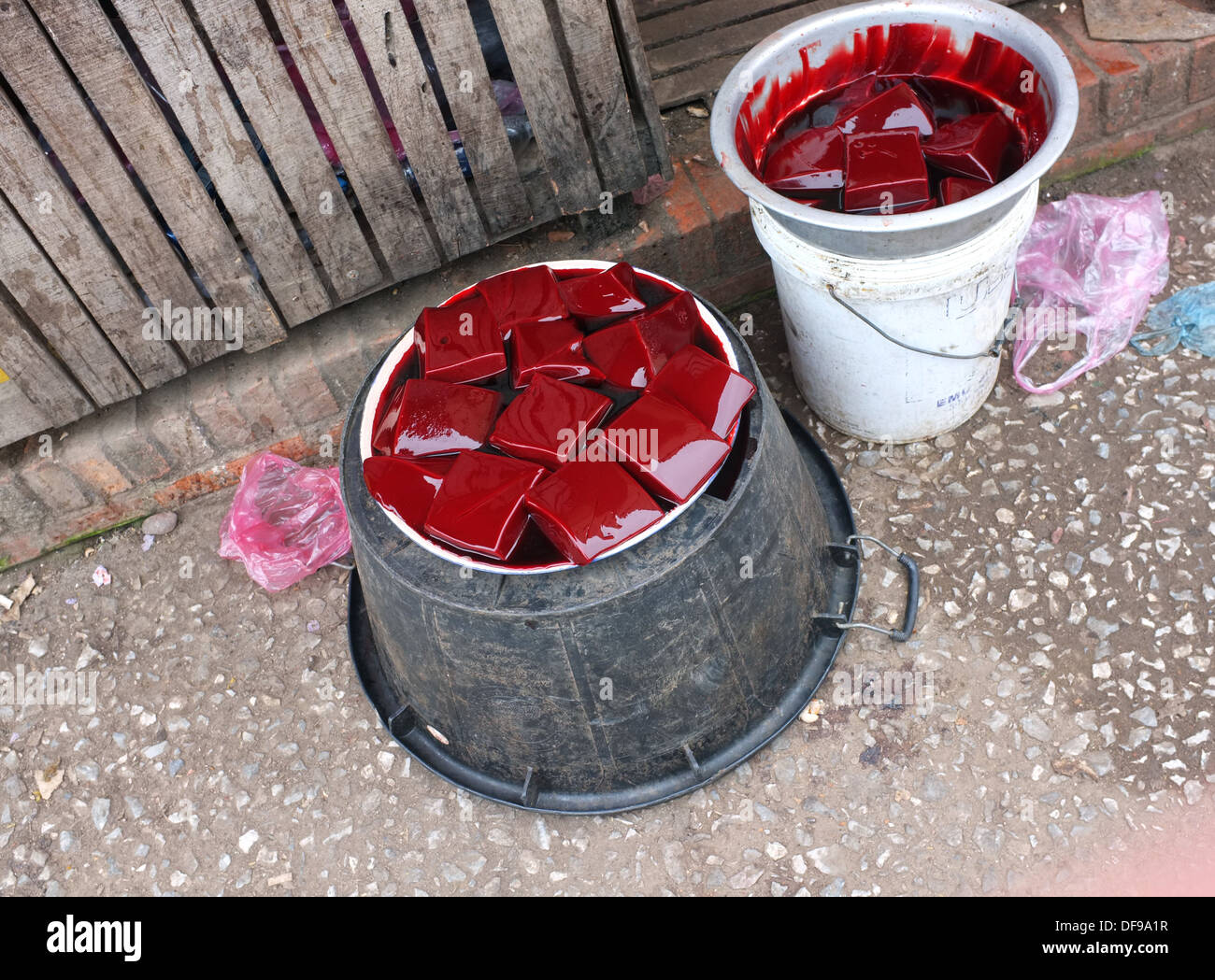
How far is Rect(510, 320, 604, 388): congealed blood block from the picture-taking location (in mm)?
2480

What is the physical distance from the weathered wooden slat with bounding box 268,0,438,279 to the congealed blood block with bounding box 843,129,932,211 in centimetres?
125

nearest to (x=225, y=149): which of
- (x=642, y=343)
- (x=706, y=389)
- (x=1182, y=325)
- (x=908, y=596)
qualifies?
(x=642, y=343)

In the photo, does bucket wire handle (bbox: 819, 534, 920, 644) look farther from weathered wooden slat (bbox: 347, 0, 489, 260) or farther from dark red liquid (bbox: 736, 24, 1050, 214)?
weathered wooden slat (bbox: 347, 0, 489, 260)

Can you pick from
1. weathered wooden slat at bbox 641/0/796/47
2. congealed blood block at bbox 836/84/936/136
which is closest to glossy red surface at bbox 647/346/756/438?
congealed blood block at bbox 836/84/936/136

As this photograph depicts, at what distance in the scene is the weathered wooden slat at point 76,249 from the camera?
2.65 m

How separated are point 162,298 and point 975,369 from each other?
92.6 inches

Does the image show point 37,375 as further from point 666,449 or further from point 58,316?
point 666,449

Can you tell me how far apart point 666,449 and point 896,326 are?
89cm

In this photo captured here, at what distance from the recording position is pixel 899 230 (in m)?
2.43

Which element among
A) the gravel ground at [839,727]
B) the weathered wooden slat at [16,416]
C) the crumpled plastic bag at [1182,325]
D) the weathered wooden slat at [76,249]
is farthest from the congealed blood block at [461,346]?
the crumpled plastic bag at [1182,325]

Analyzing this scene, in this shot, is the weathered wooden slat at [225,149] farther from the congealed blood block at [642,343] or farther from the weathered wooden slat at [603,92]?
the congealed blood block at [642,343]

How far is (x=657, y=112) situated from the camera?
3.12 metres

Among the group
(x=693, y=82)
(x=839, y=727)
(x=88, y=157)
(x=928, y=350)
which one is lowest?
(x=839, y=727)

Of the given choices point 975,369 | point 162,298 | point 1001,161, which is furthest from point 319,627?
point 1001,161
